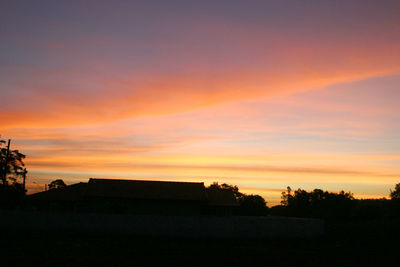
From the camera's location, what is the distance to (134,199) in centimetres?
4028

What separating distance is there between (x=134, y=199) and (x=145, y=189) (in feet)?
7.74

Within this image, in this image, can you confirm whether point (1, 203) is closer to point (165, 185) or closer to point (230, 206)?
point (165, 185)

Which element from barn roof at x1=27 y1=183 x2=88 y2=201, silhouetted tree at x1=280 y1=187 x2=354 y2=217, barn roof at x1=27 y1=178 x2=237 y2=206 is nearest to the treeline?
silhouetted tree at x1=280 y1=187 x2=354 y2=217

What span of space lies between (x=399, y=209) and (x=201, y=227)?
28180mm

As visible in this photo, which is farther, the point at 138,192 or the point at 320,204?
the point at 320,204

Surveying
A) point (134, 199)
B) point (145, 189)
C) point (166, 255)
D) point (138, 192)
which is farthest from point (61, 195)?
point (166, 255)

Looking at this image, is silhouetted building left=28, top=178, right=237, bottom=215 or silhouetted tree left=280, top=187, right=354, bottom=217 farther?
silhouetted tree left=280, top=187, right=354, bottom=217

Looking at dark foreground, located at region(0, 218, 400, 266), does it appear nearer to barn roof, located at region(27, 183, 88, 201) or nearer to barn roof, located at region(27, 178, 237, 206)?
barn roof, located at region(27, 178, 237, 206)

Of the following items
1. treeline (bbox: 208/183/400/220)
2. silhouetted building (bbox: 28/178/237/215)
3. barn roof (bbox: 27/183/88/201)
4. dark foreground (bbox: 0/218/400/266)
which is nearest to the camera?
dark foreground (bbox: 0/218/400/266)

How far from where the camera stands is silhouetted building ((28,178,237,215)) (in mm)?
39938

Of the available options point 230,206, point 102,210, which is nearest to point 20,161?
point 102,210

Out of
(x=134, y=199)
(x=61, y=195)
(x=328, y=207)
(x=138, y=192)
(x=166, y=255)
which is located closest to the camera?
(x=166, y=255)

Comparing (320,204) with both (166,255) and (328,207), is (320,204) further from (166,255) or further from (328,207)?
(166,255)

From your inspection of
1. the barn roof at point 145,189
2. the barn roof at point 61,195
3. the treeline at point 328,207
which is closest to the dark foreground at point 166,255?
the barn roof at point 145,189
